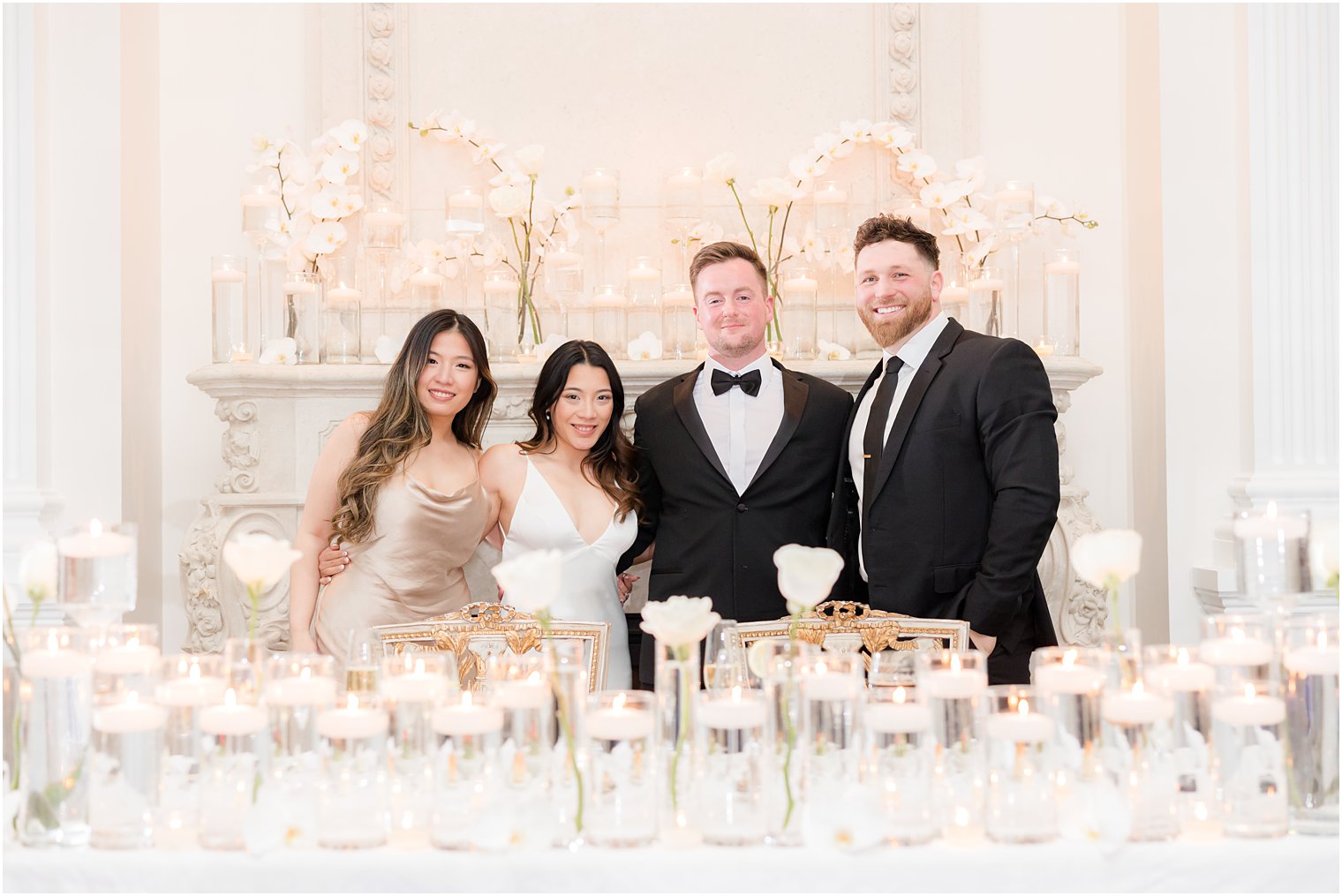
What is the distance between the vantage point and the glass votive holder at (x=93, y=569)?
1.63 meters

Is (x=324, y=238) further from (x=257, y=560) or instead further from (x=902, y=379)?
(x=257, y=560)

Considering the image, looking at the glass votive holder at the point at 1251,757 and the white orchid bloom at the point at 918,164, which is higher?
the white orchid bloom at the point at 918,164

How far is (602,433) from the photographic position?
3.39 metres

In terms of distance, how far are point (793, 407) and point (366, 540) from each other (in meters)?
1.22

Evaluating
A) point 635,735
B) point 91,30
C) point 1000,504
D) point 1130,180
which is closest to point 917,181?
point 1130,180

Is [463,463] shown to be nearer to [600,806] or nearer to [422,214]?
[422,214]

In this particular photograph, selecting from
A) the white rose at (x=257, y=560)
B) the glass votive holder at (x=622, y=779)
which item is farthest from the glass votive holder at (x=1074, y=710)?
the white rose at (x=257, y=560)

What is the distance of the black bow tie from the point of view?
328 centimetres

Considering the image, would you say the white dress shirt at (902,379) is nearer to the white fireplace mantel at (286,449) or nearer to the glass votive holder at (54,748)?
the white fireplace mantel at (286,449)

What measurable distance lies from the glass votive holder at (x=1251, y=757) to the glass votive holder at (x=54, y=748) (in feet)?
4.84

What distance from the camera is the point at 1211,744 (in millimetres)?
1564

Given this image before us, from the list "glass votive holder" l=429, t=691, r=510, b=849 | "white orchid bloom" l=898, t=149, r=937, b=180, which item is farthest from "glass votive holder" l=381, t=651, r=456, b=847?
"white orchid bloom" l=898, t=149, r=937, b=180

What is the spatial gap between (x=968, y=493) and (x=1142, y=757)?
1479 mm

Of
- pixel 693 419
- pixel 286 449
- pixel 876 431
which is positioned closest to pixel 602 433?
pixel 693 419
